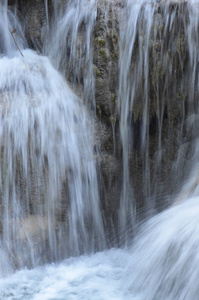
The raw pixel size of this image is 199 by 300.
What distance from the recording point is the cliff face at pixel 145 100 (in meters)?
3.58

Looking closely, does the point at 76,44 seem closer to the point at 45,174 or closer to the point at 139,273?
the point at 45,174

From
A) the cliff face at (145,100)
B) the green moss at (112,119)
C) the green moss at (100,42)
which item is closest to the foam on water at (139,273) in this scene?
the cliff face at (145,100)

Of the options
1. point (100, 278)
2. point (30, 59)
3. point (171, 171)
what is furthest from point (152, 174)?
point (30, 59)

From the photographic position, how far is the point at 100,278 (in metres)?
3.11

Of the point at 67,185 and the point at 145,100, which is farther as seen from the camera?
the point at 145,100

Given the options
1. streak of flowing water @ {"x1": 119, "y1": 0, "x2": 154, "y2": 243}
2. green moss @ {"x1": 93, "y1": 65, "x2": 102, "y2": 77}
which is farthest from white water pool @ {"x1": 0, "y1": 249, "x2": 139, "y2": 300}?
green moss @ {"x1": 93, "y1": 65, "x2": 102, "y2": 77}

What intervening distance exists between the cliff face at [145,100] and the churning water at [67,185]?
0.02 m

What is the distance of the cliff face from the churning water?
0.02 meters

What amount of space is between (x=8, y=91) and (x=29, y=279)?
1634 millimetres

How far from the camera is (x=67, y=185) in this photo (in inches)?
135

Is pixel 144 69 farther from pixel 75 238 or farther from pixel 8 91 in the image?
pixel 75 238

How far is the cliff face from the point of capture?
3580 millimetres

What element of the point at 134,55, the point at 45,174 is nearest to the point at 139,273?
the point at 45,174

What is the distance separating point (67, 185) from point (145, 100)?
41.7 inches
